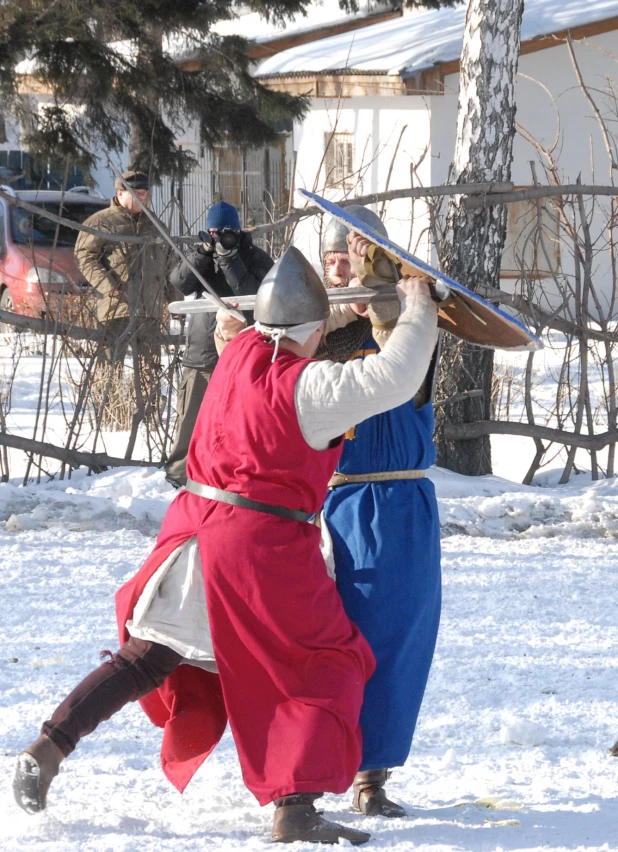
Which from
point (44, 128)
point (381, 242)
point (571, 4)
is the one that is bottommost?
point (381, 242)

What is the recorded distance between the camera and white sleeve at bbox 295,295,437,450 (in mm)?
2328

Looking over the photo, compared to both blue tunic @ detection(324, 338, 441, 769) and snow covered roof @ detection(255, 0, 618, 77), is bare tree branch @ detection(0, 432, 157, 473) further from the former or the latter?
snow covered roof @ detection(255, 0, 618, 77)

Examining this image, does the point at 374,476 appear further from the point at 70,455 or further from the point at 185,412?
the point at 70,455

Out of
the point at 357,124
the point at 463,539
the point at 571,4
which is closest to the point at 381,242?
the point at 463,539

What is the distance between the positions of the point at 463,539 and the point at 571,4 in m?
11.1

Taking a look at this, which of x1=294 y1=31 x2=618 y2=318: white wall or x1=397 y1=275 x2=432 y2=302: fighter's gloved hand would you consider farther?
x1=294 y1=31 x2=618 y2=318: white wall

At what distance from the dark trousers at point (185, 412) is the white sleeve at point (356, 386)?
316 centimetres

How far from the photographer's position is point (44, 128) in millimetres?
10883

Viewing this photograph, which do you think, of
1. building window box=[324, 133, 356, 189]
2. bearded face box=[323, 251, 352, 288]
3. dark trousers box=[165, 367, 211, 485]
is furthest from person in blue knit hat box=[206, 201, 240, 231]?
bearded face box=[323, 251, 352, 288]

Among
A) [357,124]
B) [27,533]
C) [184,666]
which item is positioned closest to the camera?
[184,666]

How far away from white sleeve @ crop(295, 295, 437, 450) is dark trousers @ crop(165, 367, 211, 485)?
10.4 feet

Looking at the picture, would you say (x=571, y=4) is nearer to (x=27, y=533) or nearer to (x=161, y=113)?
(x=161, y=113)

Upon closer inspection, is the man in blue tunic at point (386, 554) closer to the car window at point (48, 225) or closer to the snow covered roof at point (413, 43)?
the car window at point (48, 225)

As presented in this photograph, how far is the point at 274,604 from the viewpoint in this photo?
239 centimetres
